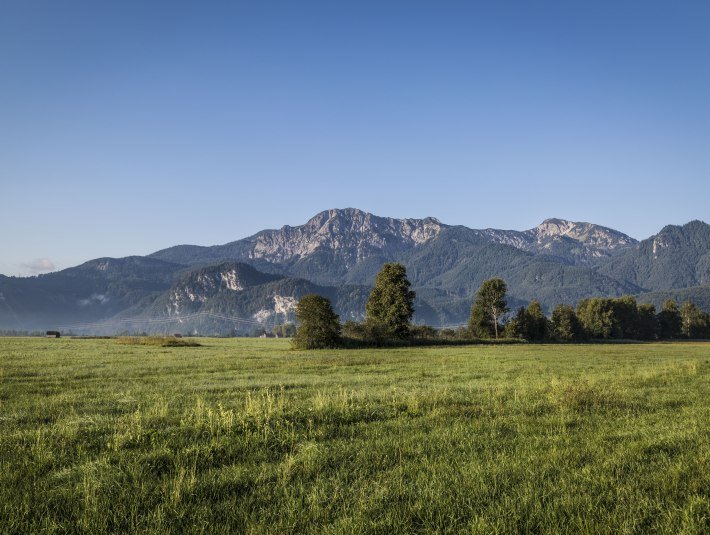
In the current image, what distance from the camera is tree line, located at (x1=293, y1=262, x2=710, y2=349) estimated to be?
215 ft

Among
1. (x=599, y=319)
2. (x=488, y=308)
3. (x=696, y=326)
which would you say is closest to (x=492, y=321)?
(x=488, y=308)

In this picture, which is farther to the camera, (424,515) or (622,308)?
(622,308)

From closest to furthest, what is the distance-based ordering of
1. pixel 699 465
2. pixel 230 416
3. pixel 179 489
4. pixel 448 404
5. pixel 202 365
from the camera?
pixel 179 489 < pixel 699 465 < pixel 230 416 < pixel 448 404 < pixel 202 365

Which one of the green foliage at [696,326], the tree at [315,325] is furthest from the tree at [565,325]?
the tree at [315,325]

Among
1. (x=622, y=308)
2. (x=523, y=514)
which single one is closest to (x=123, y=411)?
(x=523, y=514)

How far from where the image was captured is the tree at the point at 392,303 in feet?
258

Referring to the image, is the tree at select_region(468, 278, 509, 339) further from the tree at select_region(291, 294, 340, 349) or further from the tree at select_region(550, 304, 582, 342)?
the tree at select_region(291, 294, 340, 349)

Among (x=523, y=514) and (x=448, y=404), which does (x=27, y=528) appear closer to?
(x=523, y=514)

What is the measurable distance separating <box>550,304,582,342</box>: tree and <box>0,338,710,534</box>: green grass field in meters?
107

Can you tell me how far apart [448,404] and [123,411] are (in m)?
11.0

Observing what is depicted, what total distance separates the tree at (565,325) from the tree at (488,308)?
2004 centimetres

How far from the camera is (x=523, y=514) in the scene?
695 centimetres

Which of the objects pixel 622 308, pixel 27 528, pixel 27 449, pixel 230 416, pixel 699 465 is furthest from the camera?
pixel 622 308

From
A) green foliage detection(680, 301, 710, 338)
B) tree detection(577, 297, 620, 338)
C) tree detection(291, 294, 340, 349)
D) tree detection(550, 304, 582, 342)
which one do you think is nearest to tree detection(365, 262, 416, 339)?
tree detection(291, 294, 340, 349)
